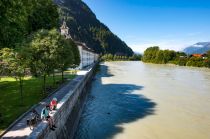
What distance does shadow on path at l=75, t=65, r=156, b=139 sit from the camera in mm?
29122

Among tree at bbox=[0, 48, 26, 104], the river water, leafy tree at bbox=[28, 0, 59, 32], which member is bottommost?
the river water

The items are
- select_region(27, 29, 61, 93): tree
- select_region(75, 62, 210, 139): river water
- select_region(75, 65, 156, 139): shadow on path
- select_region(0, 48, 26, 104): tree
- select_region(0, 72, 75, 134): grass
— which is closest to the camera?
select_region(0, 72, 75, 134): grass

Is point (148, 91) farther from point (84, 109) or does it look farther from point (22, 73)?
point (22, 73)

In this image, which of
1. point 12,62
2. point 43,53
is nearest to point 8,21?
point 12,62

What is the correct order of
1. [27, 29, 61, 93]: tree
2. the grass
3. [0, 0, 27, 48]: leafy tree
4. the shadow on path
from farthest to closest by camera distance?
[27, 29, 61, 93]: tree
the shadow on path
[0, 0, 27, 48]: leafy tree
the grass

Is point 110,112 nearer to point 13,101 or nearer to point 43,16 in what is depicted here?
point 13,101

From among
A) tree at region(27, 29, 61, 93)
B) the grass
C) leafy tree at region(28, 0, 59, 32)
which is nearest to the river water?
the grass

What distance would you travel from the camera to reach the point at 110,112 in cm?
3769

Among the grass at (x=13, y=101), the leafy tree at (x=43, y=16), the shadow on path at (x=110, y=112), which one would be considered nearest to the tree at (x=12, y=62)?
the grass at (x=13, y=101)

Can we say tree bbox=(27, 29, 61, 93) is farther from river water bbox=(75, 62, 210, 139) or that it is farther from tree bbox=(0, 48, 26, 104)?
river water bbox=(75, 62, 210, 139)

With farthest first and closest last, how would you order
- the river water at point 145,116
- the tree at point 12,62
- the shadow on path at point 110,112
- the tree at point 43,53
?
the tree at point 43,53 → the shadow on path at point 110,112 → the river water at point 145,116 → the tree at point 12,62

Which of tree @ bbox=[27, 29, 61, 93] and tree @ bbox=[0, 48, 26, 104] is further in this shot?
tree @ bbox=[27, 29, 61, 93]

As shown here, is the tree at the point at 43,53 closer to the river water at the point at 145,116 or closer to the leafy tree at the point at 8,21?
the leafy tree at the point at 8,21

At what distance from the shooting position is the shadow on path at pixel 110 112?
29122 millimetres
